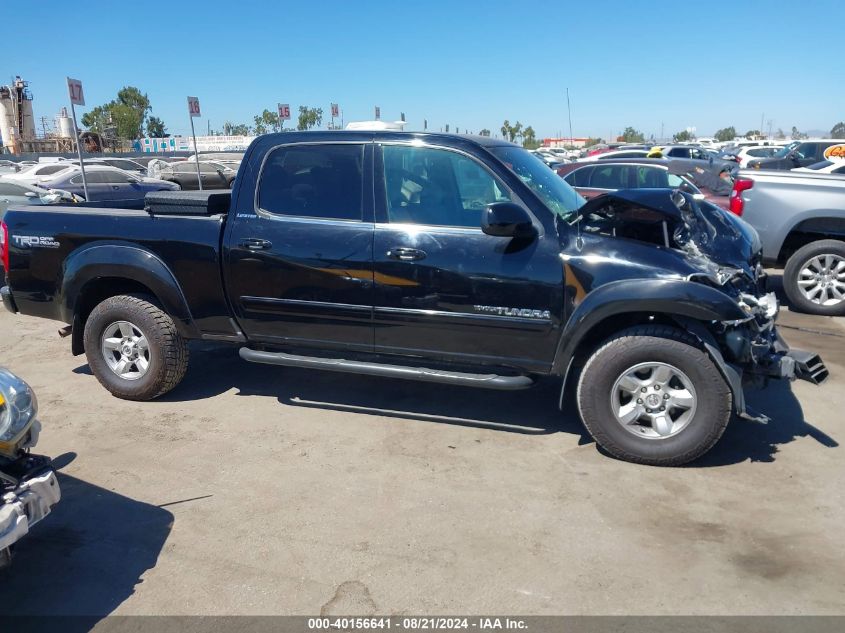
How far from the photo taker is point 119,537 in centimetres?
342

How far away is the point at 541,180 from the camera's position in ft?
15.2

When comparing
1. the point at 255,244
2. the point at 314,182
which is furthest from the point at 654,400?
the point at 255,244

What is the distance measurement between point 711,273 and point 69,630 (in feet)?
11.8

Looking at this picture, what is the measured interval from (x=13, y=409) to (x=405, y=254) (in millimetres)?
2289

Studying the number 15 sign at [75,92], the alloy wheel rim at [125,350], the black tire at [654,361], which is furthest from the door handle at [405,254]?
the number 15 sign at [75,92]

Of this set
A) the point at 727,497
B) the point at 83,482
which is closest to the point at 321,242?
the point at 83,482

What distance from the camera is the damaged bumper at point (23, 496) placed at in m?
2.64

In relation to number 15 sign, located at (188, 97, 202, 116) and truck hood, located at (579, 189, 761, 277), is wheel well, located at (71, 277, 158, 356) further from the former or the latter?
number 15 sign, located at (188, 97, 202, 116)

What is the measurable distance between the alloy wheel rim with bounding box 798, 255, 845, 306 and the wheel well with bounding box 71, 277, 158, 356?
6613mm

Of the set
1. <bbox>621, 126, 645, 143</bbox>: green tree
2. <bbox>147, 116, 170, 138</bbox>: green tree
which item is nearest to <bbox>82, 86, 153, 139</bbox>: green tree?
<bbox>147, 116, 170, 138</bbox>: green tree

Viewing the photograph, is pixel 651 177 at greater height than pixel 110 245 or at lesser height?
greater

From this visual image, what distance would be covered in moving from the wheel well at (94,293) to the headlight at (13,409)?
2.22 m

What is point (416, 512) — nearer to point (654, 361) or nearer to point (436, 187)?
point (654, 361)

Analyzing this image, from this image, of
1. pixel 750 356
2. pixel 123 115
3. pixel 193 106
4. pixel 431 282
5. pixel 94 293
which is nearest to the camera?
pixel 750 356
